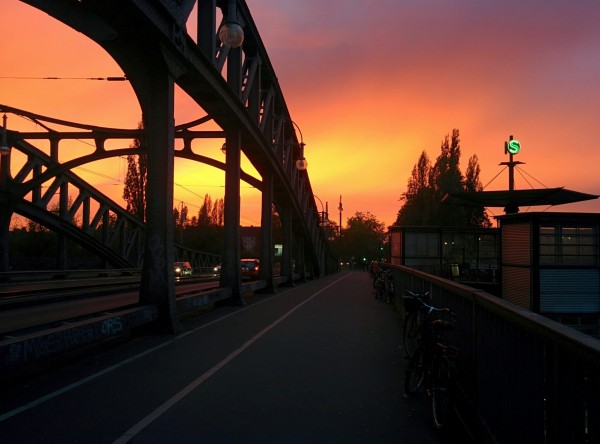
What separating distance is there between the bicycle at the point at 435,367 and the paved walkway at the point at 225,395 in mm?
194

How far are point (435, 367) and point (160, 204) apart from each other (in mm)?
7765

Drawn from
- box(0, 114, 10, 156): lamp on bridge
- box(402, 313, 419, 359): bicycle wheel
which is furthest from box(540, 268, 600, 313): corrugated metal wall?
box(0, 114, 10, 156): lamp on bridge

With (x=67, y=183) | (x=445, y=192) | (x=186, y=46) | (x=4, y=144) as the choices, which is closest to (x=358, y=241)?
(x=445, y=192)

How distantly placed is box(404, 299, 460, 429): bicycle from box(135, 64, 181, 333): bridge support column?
21.1ft

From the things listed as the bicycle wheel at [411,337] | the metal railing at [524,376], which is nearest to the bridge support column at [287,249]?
the bicycle wheel at [411,337]

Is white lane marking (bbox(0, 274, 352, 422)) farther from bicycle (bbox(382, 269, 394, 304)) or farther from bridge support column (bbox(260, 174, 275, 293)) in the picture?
bridge support column (bbox(260, 174, 275, 293))

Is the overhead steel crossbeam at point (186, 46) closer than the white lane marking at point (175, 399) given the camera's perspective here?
No

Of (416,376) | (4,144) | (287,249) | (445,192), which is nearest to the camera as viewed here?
(416,376)

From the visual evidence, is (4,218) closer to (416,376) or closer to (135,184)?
(135,184)

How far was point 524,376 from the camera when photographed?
3.64 meters

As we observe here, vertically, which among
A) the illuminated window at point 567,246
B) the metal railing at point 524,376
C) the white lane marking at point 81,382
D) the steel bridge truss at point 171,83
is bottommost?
the white lane marking at point 81,382

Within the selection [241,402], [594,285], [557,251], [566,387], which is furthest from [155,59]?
[594,285]

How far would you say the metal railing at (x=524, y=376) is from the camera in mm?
2751

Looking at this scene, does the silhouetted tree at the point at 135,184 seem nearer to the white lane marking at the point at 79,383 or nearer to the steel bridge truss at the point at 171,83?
the steel bridge truss at the point at 171,83
